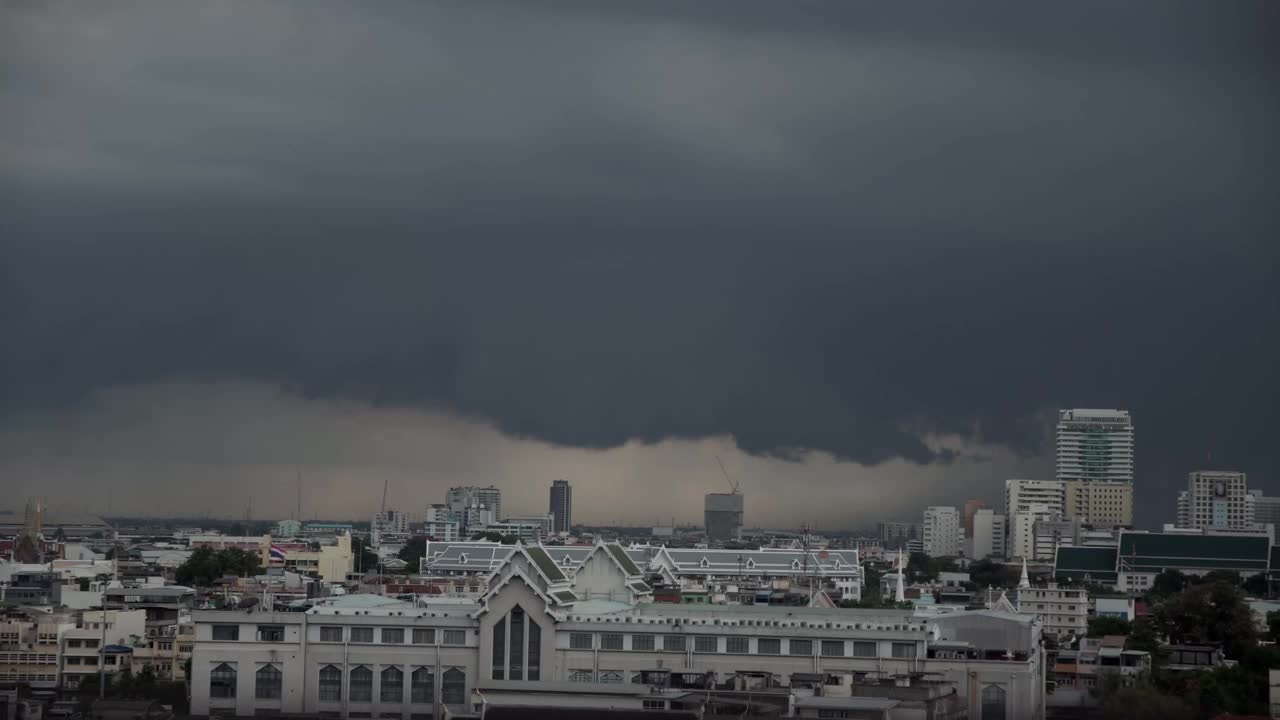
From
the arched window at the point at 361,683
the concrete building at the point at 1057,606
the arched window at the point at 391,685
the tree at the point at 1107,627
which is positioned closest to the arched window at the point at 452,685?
the arched window at the point at 391,685

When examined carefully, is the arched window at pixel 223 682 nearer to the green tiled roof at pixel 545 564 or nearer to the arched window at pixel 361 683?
the arched window at pixel 361 683

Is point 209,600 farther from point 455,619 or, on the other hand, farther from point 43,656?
point 455,619

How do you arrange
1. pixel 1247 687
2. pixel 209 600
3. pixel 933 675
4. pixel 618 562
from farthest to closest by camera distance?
pixel 209 600, pixel 618 562, pixel 1247 687, pixel 933 675

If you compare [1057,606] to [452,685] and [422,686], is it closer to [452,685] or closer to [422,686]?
[452,685]

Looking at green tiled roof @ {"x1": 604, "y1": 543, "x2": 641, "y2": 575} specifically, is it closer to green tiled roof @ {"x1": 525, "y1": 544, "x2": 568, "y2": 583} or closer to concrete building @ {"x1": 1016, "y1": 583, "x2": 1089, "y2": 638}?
green tiled roof @ {"x1": 525, "y1": 544, "x2": 568, "y2": 583}

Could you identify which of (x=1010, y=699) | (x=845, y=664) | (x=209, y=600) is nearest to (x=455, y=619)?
(x=845, y=664)

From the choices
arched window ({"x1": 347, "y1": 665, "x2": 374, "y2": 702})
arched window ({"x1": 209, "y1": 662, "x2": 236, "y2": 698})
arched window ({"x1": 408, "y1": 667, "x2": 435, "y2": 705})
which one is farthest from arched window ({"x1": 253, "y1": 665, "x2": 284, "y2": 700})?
arched window ({"x1": 408, "y1": 667, "x2": 435, "y2": 705})

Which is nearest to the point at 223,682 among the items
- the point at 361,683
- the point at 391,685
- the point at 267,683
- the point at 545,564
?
the point at 267,683
